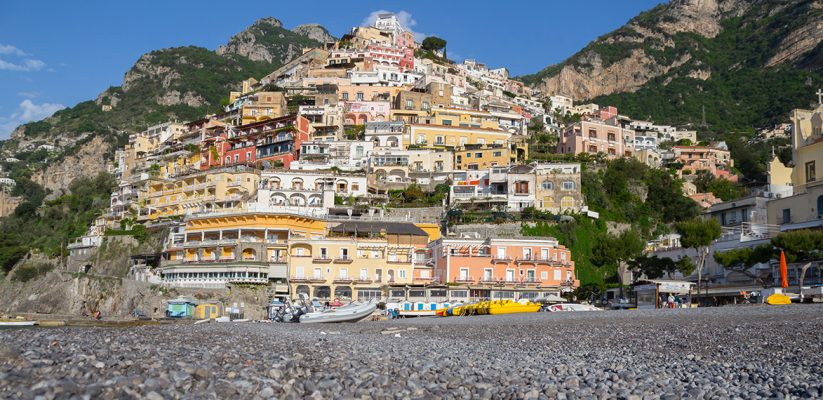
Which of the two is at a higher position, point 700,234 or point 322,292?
point 700,234

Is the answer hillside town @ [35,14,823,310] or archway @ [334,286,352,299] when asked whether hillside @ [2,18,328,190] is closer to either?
hillside town @ [35,14,823,310]

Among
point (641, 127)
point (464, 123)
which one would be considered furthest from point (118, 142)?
point (641, 127)

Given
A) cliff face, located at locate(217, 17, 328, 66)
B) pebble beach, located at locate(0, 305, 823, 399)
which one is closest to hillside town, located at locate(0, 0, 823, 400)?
pebble beach, located at locate(0, 305, 823, 399)

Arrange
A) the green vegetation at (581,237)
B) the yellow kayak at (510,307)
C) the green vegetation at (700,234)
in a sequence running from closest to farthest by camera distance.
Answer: the yellow kayak at (510,307), the green vegetation at (700,234), the green vegetation at (581,237)

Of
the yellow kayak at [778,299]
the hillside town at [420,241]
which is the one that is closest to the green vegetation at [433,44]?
the hillside town at [420,241]

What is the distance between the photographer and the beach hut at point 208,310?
45.8m

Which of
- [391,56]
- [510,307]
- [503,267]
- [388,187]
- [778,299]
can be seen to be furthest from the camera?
[391,56]

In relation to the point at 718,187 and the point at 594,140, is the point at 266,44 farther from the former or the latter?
the point at 718,187

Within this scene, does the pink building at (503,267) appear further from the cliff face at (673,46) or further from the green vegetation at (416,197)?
the cliff face at (673,46)

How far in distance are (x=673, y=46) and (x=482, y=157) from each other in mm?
90517

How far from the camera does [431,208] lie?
2527 inches

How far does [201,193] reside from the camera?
70.8m

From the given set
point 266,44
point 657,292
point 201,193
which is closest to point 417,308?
point 657,292

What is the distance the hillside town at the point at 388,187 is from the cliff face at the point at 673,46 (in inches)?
1461
